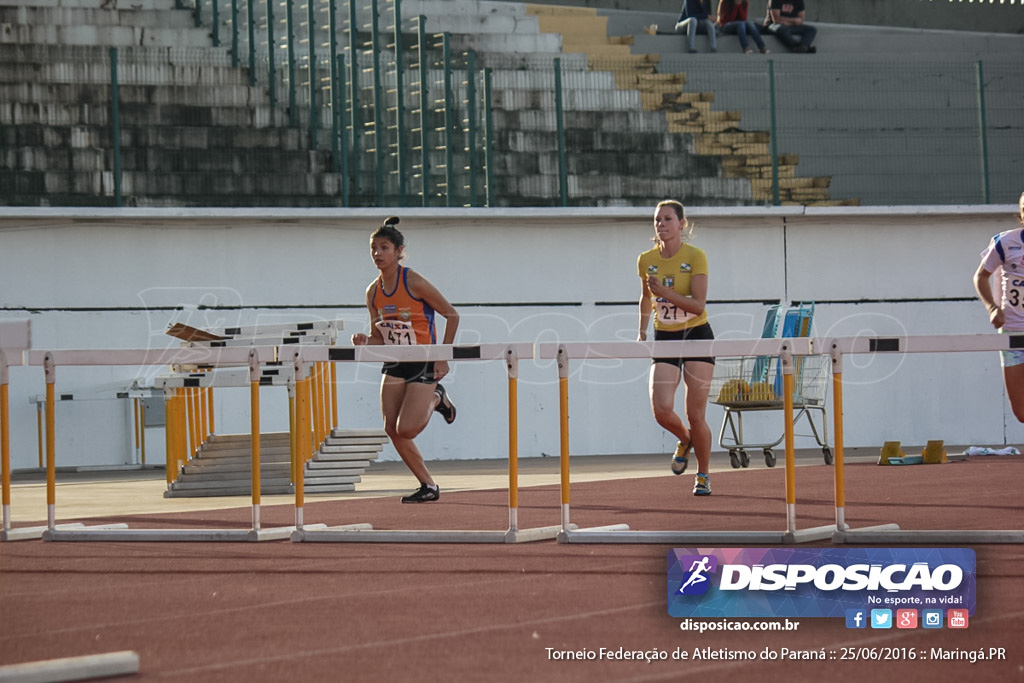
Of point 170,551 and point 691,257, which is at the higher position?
point 691,257

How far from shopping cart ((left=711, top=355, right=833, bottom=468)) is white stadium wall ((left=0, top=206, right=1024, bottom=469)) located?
313 centimetres

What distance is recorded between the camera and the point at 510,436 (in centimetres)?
770

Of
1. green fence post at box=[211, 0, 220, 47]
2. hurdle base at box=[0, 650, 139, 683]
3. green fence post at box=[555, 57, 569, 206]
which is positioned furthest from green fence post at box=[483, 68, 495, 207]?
hurdle base at box=[0, 650, 139, 683]

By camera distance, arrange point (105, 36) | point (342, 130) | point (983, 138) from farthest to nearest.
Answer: point (105, 36) → point (983, 138) → point (342, 130)

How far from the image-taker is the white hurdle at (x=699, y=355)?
717cm

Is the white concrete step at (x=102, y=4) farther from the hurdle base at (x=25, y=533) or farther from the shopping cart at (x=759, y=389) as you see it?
the hurdle base at (x=25, y=533)

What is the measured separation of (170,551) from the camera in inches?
302

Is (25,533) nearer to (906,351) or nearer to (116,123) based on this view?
(906,351)

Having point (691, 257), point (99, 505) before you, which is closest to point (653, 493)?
point (691, 257)

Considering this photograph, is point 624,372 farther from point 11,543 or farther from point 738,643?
point 738,643

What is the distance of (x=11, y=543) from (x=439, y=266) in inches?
411

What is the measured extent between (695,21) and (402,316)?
49.9ft

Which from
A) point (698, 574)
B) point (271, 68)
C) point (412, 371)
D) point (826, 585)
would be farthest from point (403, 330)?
point (271, 68)

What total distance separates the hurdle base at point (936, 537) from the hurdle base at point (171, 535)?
10.1 feet
